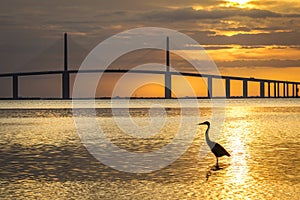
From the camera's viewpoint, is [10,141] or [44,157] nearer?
[44,157]

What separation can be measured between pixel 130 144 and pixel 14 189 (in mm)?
14883

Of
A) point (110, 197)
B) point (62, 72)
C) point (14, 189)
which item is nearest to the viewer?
point (110, 197)

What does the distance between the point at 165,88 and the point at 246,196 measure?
10162 cm

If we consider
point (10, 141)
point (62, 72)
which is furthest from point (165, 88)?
point (10, 141)

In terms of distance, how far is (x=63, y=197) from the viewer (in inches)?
599

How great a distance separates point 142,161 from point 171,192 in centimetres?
674

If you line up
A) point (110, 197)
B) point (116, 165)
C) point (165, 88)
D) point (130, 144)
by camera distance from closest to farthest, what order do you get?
point (110, 197)
point (116, 165)
point (130, 144)
point (165, 88)

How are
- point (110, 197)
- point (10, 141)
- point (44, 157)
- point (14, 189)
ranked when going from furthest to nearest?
point (10, 141) → point (44, 157) → point (14, 189) → point (110, 197)


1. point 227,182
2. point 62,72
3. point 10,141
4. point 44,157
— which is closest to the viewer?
point 227,182

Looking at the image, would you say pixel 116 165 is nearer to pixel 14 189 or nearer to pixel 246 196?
pixel 14 189

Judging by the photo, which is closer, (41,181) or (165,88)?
(41,181)

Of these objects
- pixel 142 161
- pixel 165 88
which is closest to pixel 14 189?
pixel 142 161

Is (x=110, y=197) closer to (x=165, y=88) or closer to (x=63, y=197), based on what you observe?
(x=63, y=197)

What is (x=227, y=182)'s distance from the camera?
1734 centimetres
